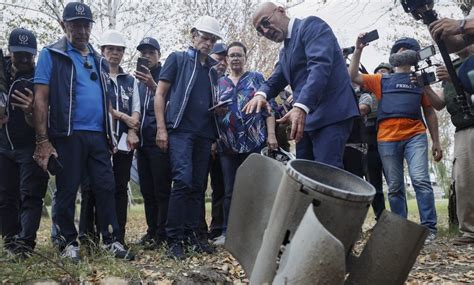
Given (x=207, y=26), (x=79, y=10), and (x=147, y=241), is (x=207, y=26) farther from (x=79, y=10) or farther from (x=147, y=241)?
(x=147, y=241)

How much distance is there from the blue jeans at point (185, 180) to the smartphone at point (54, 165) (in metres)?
1.00

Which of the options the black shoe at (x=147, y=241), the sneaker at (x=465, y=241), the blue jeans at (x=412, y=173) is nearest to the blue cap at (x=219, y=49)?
the blue jeans at (x=412, y=173)

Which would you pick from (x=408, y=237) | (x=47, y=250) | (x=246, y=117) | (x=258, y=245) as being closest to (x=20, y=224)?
(x=47, y=250)

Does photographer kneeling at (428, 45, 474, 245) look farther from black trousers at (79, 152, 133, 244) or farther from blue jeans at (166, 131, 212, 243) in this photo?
black trousers at (79, 152, 133, 244)

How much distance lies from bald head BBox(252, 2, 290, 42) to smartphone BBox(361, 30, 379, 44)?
1332mm

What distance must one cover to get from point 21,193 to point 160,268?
60.4 inches

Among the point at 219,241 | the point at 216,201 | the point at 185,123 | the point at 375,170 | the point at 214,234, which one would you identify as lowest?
the point at 214,234

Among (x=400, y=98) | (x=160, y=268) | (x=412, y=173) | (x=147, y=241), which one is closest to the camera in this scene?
(x=160, y=268)

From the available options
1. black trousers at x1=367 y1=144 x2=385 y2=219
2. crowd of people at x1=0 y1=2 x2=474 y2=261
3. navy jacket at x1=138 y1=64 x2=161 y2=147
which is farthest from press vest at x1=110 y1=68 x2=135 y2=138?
black trousers at x1=367 y1=144 x2=385 y2=219

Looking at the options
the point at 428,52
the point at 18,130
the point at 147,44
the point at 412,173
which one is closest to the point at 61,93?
the point at 18,130

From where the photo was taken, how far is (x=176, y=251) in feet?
15.6

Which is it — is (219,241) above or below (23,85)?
below

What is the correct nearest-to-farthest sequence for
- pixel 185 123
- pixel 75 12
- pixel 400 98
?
pixel 75 12 → pixel 185 123 → pixel 400 98

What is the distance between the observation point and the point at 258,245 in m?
3.14
